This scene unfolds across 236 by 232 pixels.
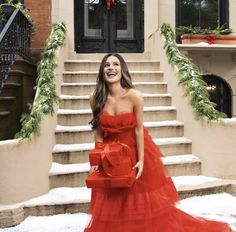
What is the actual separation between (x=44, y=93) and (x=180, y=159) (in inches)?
100

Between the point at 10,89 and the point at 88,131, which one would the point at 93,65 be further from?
the point at 88,131

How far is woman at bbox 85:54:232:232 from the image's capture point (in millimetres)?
3318

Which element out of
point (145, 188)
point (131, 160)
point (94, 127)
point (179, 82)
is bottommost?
point (145, 188)

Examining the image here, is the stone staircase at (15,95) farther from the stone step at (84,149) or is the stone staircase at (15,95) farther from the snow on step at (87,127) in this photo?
the stone step at (84,149)

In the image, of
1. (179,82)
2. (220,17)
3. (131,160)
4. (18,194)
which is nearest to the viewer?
(131,160)

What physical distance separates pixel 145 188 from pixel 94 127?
734 millimetres

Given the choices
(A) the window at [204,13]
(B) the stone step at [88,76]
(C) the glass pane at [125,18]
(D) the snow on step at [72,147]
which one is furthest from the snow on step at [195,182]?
(A) the window at [204,13]

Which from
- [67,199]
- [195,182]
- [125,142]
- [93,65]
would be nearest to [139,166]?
[125,142]

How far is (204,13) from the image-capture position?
11.4 m

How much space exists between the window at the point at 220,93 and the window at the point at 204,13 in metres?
1.73

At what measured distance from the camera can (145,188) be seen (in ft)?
11.2

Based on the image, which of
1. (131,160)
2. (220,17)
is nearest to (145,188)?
(131,160)

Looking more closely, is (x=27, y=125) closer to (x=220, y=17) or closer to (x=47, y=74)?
(x=47, y=74)

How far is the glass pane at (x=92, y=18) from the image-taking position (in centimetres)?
1107
